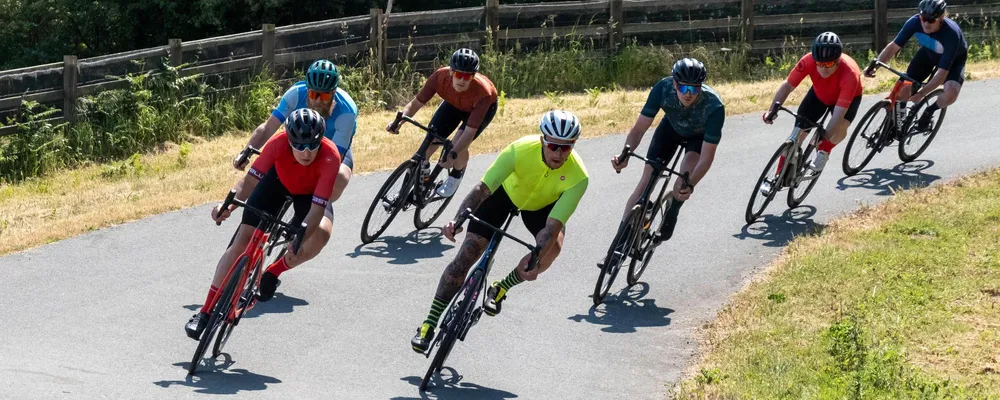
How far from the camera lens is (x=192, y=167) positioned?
1919 centimetres

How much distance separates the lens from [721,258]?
12.9 m

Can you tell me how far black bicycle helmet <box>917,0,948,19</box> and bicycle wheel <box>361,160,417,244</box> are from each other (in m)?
6.25

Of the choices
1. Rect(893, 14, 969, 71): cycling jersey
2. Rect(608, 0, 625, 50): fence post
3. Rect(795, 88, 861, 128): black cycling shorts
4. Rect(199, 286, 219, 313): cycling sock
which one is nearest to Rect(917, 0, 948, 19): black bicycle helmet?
Rect(893, 14, 969, 71): cycling jersey

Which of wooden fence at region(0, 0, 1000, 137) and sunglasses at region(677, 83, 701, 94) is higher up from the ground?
sunglasses at region(677, 83, 701, 94)

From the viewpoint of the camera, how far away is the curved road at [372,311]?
926cm

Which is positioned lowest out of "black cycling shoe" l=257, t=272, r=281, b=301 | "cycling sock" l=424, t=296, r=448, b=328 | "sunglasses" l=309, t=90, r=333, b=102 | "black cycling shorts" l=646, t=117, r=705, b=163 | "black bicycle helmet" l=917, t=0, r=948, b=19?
"black cycling shoe" l=257, t=272, r=281, b=301

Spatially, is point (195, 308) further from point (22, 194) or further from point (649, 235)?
point (22, 194)

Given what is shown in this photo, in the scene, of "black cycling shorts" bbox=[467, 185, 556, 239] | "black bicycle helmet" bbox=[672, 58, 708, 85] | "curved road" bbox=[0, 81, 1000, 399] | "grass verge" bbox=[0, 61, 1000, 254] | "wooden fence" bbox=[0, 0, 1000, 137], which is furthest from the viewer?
"wooden fence" bbox=[0, 0, 1000, 137]

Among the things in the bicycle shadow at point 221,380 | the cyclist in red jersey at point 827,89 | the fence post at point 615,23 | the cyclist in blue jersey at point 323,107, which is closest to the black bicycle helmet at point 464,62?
the cyclist in blue jersey at point 323,107

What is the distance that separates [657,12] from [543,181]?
645 inches

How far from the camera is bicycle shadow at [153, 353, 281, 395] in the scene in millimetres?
8859

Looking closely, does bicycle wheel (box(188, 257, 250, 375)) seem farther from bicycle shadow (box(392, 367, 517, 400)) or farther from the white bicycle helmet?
the white bicycle helmet

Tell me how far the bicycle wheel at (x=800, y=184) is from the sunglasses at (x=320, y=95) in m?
5.31

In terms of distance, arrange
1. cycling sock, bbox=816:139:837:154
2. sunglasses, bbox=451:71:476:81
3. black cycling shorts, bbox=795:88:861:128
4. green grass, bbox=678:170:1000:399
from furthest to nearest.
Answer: black cycling shorts, bbox=795:88:861:128, cycling sock, bbox=816:139:837:154, sunglasses, bbox=451:71:476:81, green grass, bbox=678:170:1000:399
